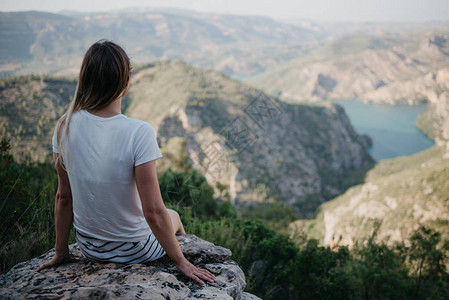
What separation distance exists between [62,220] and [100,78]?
1.03m

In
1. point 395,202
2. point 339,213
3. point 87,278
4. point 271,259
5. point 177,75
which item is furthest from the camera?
point 177,75

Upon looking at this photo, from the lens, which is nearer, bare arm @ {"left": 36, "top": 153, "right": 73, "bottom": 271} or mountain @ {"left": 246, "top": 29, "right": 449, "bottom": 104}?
bare arm @ {"left": 36, "top": 153, "right": 73, "bottom": 271}

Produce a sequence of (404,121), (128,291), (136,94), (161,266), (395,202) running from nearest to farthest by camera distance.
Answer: (128,291)
(161,266)
(395,202)
(136,94)
(404,121)

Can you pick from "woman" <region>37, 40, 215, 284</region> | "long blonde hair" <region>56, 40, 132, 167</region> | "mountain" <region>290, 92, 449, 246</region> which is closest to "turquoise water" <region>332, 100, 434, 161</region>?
"mountain" <region>290, 92, 449, 246</region>

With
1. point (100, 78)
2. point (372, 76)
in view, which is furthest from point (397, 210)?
point (372, 76)

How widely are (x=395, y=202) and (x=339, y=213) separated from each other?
7767 mm

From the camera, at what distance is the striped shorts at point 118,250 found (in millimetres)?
1666

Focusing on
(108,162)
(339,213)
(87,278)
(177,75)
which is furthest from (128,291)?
(177,75)

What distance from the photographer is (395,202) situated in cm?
3097

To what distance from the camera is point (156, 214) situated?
59.5 inches

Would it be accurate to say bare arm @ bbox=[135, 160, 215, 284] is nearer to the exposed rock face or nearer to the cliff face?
the exposed rock face

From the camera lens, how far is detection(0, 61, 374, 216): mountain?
117 feet

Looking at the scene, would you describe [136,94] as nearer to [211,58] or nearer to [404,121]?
[404,121]

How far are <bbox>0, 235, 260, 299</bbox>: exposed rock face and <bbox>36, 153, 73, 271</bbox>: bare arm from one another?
57mm
